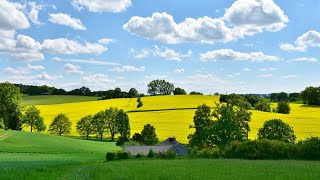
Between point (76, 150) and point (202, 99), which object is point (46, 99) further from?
point (76, 150)

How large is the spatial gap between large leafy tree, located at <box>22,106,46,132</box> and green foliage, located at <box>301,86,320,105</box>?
92.2 metres

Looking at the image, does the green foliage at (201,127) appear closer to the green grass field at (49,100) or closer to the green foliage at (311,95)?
the green foliage at (311,95)

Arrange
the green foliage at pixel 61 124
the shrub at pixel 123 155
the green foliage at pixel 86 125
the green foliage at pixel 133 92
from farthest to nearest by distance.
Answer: the green foliage at pixel 133 92 < the green foliage at pixel 61 124 < the green foliage at pixel 86 125 < the shrub at pixel 123 155

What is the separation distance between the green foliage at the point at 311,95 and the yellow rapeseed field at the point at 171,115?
882 cm

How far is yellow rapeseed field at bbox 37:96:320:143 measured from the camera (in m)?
111

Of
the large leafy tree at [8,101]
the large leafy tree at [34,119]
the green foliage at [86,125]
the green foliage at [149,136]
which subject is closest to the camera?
the green foliage at [149,136]

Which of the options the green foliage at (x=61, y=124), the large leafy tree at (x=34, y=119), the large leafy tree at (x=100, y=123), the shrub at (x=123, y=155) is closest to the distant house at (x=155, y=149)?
the shrub at (x=123, y=155)

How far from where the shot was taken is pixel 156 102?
154750 millimetres

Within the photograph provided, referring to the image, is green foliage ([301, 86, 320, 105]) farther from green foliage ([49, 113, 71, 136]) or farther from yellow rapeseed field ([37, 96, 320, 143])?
green foliage ([49, 113, 71, 136])

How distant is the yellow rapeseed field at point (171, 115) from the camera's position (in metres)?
111

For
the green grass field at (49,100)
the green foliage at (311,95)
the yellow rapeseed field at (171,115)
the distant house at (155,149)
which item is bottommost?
the distant house at (155,149)

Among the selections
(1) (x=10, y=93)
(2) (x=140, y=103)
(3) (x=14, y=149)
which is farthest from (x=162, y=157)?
(2) (x=140, y=103)

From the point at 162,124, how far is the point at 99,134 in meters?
17.3

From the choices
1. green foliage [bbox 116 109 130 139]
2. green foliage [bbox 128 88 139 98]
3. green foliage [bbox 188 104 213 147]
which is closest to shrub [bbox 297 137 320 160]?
green foliage [bbox 188 104 213 147]
